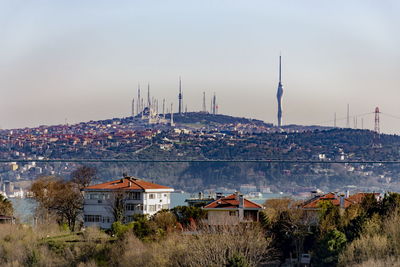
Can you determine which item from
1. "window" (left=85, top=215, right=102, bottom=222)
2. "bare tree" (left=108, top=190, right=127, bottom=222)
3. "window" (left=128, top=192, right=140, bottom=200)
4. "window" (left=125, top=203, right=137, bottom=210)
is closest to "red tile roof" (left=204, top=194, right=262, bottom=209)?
"bare tree" (left=108, top=190, right=127, bottom=222)

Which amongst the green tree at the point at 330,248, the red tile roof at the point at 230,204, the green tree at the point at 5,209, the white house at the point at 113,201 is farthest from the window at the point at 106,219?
the green tree at the point at 330,248

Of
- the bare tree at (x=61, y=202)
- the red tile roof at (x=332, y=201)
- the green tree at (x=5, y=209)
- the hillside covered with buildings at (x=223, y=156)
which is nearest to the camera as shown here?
the red tile roof at (x=332, y=201)

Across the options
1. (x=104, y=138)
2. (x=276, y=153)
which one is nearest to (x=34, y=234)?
(x=276, y=153)

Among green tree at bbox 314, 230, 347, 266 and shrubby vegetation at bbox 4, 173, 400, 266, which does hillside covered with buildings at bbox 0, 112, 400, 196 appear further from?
green tree at bbox 314, 230, 347, 266

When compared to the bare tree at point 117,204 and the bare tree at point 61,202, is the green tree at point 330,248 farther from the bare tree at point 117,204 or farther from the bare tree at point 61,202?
the bare tree at point 61,202

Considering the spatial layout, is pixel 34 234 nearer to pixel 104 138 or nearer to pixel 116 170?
pixel 116 170
